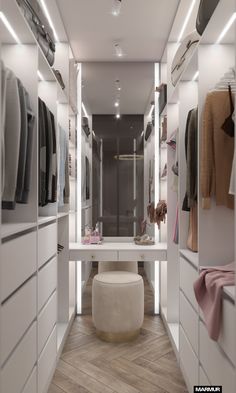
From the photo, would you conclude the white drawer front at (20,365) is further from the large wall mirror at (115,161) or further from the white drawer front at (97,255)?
the large wall mirror at (115,161)

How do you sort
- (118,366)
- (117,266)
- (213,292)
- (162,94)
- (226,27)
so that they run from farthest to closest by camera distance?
(117,266), (162,94), (118,366), (226,27), (213,292)

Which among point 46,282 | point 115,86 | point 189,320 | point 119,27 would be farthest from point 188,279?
point 115,86

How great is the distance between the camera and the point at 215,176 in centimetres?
179

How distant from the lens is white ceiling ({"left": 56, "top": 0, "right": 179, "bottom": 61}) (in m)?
2.67

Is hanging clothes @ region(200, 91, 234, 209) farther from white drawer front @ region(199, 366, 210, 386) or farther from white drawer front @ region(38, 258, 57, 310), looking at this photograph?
white drawer front @ region(38, 258, 57, 310)

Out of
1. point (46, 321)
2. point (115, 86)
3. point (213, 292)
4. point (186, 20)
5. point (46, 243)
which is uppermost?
point (186, 20)

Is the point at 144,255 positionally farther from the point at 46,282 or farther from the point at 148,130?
the point at 148,130

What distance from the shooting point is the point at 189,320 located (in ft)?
6.89

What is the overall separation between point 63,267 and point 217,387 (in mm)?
1989

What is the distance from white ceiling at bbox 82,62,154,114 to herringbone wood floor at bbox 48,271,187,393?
8.04 feet

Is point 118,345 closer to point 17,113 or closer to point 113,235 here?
point 113,235

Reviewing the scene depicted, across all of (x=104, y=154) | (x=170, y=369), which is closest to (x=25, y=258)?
(x=170, y=369)

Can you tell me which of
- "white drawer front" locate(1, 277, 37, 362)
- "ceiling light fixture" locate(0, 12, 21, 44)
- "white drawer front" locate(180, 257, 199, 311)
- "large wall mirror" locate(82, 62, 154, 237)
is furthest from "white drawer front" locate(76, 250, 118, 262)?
"ceiling light fixture" locate(0, 12, 21, 44)

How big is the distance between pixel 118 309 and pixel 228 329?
1650 mm
